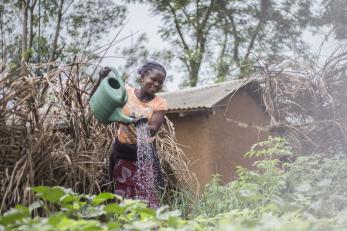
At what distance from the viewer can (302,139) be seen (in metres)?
4.92

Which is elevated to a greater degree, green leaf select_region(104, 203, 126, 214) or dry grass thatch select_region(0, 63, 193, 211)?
dry grass thatch select_region(0, 63, 193, 211)

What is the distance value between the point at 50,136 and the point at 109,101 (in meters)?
0.46

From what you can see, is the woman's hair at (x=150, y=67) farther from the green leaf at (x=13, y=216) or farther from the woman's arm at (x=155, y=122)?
the green leaf at (x=13, y=216)

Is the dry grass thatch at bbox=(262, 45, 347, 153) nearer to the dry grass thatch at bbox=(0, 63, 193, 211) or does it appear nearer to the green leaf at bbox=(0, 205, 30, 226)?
the dry grass thatch at bbox=(0, 63, 193, 211)

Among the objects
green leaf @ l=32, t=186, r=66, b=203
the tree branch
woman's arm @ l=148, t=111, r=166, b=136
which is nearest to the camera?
green leaf @ l=32, t=186, r=66, b=203

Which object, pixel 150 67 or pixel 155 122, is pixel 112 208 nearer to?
→ pixel 155 122

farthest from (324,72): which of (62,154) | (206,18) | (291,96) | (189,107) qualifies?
(206,18)

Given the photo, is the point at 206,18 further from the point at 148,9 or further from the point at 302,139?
the point at 302,139

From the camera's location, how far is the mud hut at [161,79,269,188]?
7.71 meters

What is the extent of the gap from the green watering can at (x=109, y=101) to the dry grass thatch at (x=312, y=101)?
67.4 inches

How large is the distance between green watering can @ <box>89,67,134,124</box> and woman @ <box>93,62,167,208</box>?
14cm

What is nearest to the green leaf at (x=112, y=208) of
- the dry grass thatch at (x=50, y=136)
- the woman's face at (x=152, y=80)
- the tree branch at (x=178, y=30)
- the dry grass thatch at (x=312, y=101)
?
the dry grass thatch at (x=50, y=136)

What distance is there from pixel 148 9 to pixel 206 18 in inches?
77.9

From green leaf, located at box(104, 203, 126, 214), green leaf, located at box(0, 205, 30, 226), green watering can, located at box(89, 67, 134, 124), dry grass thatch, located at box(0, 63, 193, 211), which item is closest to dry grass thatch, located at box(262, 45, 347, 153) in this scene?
dry grass thatch, located at box(0, 63, 193, 211)
